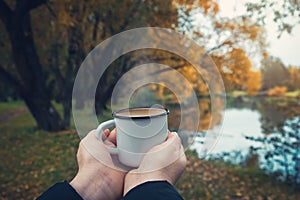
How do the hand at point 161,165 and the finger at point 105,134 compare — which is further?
the finger at point 105,134

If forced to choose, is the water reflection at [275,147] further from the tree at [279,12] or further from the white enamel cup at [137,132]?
the white enamel cup at [137,132]

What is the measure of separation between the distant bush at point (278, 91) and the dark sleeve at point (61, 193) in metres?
4.49

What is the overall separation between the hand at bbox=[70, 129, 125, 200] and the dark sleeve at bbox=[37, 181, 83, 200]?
25 mm

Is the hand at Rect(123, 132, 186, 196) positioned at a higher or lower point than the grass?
higher

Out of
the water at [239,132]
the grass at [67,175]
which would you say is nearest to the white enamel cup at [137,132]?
the grass at [67,175]

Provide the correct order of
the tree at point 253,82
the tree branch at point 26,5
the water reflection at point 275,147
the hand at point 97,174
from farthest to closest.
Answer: the tree at point 253,82
the tree branch at point 26,5
the water reflection at point 275,147
the hand at point 97,174

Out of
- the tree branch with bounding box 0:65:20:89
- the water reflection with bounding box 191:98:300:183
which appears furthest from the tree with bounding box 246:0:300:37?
the tree branch with bounding box 0:65:20:89

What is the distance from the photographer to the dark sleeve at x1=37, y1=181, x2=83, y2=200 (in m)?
0.62

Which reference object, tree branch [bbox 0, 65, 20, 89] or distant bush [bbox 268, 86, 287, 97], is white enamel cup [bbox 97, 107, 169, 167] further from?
distant bush [bbox 268, 86, 287, 97]

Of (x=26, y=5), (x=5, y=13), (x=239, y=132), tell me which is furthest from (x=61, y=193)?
(x=239, y=132)

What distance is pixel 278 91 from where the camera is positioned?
187 inches

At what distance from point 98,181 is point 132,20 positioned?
3.92 m

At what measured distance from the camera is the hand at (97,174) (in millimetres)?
679

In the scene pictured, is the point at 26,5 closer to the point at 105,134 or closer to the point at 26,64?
the point at 26,64
